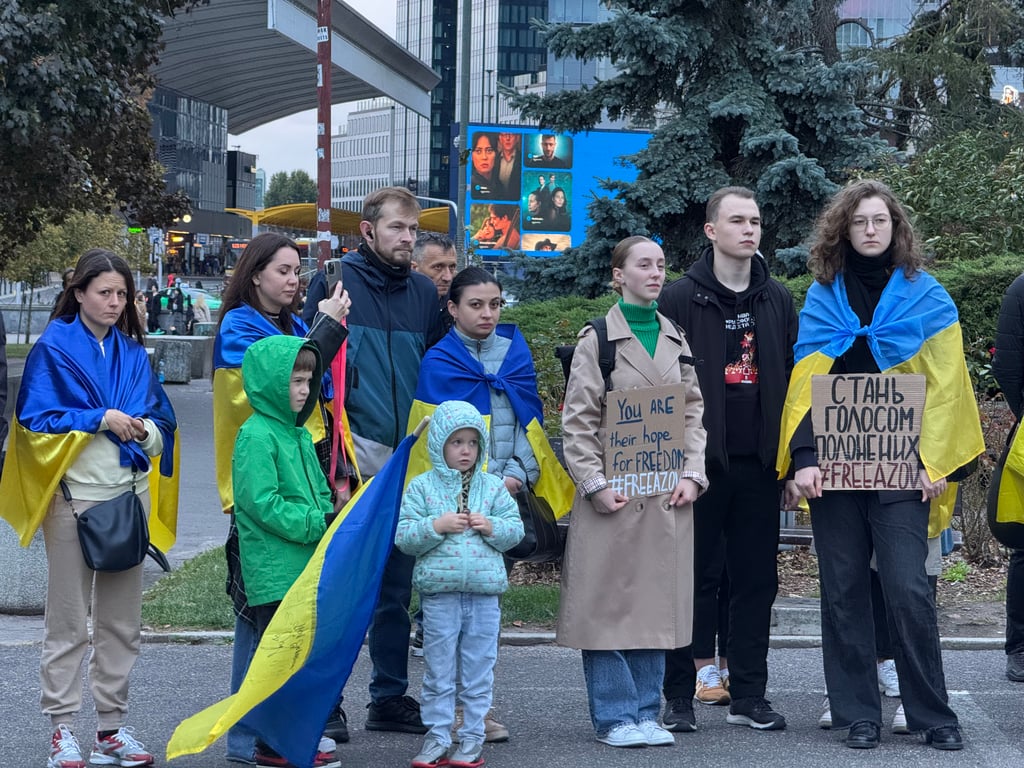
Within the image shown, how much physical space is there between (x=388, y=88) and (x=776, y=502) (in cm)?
4115

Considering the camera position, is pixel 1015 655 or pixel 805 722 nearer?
pixel 805 722

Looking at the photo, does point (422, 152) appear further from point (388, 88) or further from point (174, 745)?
point (174, 745)

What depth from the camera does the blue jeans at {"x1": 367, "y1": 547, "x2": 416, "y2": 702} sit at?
602 cm

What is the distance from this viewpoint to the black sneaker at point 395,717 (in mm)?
6012

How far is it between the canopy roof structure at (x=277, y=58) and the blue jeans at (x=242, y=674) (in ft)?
77.1

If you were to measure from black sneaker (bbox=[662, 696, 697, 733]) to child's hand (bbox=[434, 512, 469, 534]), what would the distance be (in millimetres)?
1369

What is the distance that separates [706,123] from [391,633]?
9806 millimetres

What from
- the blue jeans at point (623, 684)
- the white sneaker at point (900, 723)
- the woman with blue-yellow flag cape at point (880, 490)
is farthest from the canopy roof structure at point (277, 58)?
the white sneaker at point (900, 723)

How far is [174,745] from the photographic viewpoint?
4.96 m

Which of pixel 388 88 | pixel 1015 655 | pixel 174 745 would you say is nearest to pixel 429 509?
pixel 174 745

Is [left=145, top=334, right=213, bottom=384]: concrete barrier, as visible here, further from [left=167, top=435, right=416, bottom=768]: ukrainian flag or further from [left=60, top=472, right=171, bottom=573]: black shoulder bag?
[left=167, top=435, right=416, bottom=768]: ukrainian flag

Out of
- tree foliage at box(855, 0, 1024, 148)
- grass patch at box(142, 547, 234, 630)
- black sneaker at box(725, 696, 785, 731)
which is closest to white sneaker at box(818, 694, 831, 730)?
black sneaker at box(725, 696, 785, 731)

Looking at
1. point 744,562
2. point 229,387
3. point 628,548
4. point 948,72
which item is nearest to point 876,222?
point 744,562

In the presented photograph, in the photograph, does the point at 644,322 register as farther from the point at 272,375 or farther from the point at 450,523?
the point at 272,375
